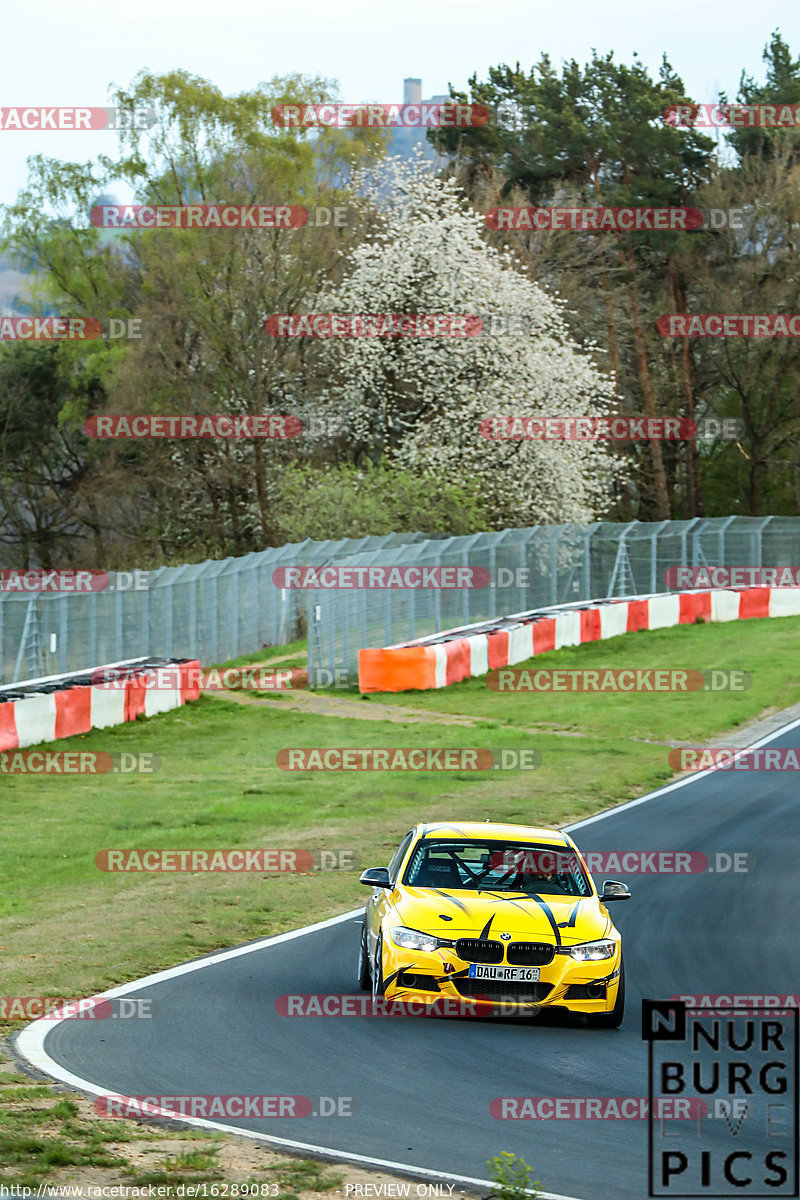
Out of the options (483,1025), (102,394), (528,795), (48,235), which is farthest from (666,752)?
(48,235)

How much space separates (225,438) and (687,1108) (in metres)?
46.3

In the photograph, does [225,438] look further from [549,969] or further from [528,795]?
[549,969]

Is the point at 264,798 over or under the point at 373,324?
under

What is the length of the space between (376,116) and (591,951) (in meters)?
63.5

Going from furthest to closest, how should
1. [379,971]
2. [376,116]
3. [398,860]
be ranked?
[376,116] < [398,860] < [379,971]

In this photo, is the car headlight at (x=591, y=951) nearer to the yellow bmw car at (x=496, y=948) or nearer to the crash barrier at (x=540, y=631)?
the yellow bmw car at (x=496, y=948)

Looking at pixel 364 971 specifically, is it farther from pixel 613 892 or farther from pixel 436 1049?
pixel 613 892

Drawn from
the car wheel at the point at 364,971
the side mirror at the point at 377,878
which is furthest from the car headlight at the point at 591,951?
the car wheel at the point at 364,971

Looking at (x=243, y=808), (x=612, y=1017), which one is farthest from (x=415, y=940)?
(x=243, y=808)

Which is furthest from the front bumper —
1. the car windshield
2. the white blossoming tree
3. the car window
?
the white blossoming tree

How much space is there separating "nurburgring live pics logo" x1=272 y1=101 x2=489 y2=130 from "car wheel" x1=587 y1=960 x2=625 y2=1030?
4990cm

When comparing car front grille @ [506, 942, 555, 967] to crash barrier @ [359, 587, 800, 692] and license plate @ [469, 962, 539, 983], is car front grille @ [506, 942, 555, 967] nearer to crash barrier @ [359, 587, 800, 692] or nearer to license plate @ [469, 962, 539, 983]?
license plate @ [469, 962, 539, 983]

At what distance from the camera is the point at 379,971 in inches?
397

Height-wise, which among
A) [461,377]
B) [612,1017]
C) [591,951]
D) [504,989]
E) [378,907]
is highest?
[461,377]
